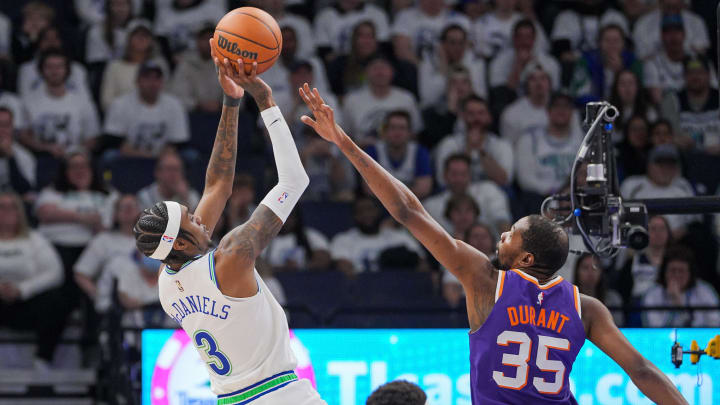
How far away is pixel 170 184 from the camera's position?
958 cm

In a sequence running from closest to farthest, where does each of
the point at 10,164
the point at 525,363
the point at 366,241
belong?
1. the point at 525,363
2. the point at 366,241
3. the point at 10,164

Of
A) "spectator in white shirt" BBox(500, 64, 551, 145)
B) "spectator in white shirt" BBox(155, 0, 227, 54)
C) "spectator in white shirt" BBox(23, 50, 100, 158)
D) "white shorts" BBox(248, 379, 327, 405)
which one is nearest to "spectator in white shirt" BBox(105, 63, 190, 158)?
"spectator in white shirt" BBox(23, 50, 100, 158)

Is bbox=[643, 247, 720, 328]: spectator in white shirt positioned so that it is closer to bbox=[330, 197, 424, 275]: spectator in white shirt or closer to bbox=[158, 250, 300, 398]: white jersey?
bbox=[330, 197, 424, 275]: spectator in white shirt

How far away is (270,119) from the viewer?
16.9 feet

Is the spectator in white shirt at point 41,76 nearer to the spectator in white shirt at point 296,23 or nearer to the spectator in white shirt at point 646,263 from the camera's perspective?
the spectator in white shirt at point 296,23

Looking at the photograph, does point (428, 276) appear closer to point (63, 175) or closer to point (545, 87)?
point (545, 87)

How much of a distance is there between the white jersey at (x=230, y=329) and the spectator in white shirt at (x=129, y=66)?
6732mm

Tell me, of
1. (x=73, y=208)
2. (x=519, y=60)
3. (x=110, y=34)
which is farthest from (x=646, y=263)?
(x=110, y=34)

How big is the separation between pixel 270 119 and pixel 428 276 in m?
4.53

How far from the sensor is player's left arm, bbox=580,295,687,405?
15.0 ft

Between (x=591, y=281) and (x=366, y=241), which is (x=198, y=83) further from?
(x=591, y=281)

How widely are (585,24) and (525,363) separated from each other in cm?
875

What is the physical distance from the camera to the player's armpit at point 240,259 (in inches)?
185

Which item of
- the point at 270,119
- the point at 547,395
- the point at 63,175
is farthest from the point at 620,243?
the point at 63,175
